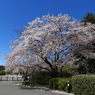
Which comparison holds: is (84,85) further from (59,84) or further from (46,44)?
(46,44)

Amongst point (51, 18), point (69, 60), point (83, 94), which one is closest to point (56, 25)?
point (51, 18)

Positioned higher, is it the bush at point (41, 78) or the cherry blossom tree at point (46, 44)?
the cherry blossom tree at point (46, 44)

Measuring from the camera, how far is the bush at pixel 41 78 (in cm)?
1616

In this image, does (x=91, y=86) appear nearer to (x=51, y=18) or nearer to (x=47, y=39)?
(x=47, y=39)

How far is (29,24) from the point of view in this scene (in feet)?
50.1

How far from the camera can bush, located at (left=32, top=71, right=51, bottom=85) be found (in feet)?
53.0

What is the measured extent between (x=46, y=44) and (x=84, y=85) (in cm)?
578

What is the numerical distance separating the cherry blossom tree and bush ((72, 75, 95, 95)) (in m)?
4.31

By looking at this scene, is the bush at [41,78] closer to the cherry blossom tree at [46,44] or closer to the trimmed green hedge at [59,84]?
the cherry blossom tree at [46,44]

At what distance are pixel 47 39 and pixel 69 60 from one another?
303cm

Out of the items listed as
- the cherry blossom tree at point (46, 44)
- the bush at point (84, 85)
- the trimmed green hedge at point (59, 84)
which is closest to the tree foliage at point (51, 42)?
the cherry blossom tree at point (46, 44)

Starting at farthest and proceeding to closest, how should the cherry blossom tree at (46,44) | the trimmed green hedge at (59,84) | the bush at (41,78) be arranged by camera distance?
1. the bush at (41,78)
2. the cherry blossom tree at (46,44)
3. the trimmed green hedge at (59,84)

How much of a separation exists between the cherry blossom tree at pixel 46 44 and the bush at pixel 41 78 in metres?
1.34

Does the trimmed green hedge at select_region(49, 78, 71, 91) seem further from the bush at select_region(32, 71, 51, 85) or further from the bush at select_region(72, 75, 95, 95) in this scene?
the bush at select_region(32, 71, 51, 85)
